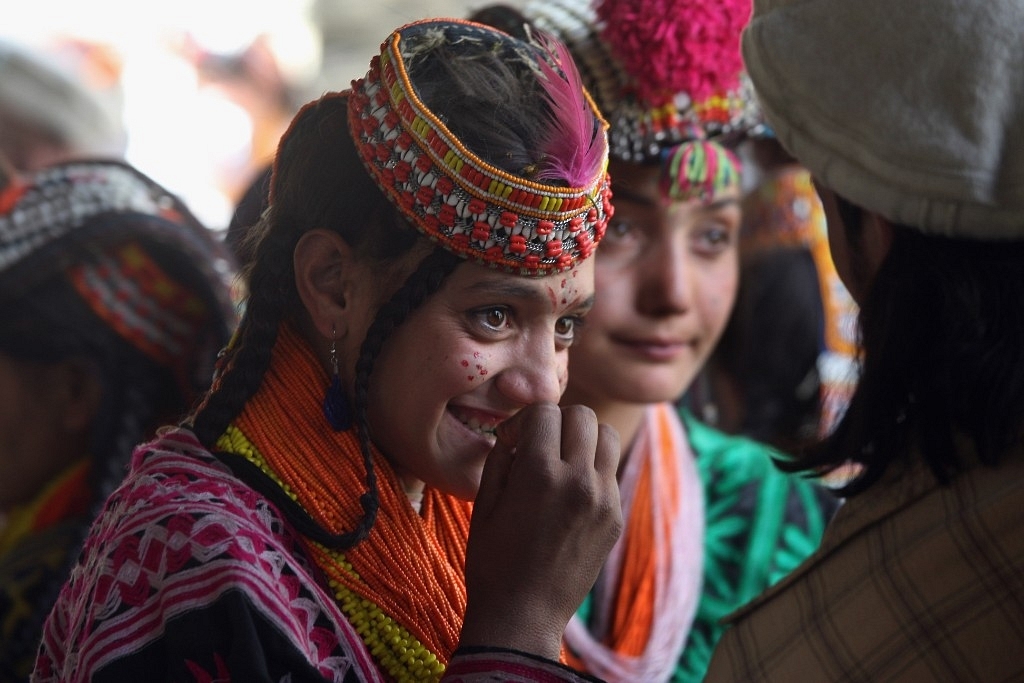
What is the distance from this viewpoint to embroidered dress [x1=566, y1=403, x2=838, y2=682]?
2.13 metres

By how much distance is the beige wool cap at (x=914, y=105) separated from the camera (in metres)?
1.31

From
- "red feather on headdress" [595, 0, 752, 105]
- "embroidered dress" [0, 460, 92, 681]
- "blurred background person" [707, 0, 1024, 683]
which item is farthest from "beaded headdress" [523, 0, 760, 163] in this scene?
"embroidered dress" [0, 460, 92, 681]

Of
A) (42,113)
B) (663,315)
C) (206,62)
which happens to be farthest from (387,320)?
(206,62)

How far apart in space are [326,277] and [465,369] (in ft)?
0.81

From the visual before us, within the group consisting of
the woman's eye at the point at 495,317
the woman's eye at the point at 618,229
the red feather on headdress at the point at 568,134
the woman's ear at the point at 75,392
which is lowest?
the woman's ear at the point at 75,392

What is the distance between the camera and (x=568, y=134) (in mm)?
1380

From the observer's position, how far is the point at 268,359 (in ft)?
4.79

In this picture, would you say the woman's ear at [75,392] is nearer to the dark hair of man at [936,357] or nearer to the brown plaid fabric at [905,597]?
the brown plaid fabric at [905,597]

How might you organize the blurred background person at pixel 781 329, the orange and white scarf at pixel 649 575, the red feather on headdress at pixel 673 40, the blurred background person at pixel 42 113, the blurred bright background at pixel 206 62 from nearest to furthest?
the red feather on headdress at pixel 673 40 → the orange and white scarf at pixel 649 575 → the blurred background person at pixel 781 329 → the blurred background person at pixel 42 113 → the blurred bright background at pixel 206 62

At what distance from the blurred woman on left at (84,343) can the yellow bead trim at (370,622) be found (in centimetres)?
100

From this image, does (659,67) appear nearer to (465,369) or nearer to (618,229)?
(618,229)

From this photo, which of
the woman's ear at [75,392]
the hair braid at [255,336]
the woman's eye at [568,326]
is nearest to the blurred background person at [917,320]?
the woman's eye at [568,326]

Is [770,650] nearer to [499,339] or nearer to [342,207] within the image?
[499,339]

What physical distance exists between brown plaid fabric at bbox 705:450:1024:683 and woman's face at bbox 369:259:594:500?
0.51 m
